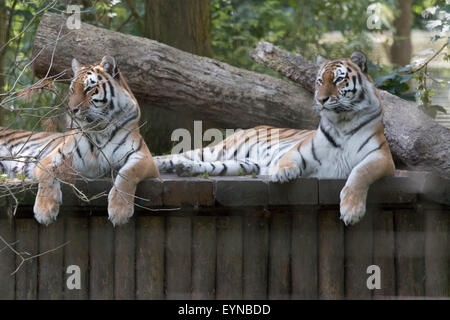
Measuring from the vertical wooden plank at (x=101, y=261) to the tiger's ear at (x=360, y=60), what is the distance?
75.0 inches

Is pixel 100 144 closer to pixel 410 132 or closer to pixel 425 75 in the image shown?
pixel 410 132

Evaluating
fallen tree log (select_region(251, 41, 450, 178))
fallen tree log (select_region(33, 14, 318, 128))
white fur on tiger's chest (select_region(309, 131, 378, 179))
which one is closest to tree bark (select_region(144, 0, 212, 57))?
fallen tree log (select_region(33, 14, 318, 128))

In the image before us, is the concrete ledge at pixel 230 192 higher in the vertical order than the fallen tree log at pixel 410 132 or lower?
lower

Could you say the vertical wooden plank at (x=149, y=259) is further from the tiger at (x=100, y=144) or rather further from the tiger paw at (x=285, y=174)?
the tiger paw at (x=285, y=174)

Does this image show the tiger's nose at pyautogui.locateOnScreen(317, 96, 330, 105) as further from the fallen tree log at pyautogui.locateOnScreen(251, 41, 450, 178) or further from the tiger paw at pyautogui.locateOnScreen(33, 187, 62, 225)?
the tiger paw at pyautogui.locateOnScreen(33, 187, 62, 225)

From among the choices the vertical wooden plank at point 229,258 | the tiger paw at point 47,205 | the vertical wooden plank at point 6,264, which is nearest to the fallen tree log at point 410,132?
the vertical wooden plank at point 229,258

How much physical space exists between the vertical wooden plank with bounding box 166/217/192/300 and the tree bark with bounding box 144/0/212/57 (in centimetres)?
270

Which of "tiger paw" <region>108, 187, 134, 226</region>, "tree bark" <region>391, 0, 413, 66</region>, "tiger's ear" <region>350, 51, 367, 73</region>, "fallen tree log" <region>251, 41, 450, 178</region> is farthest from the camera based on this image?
"tree bark" <region>391, 0, 413, 66</region>

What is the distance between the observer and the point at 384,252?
378 cm

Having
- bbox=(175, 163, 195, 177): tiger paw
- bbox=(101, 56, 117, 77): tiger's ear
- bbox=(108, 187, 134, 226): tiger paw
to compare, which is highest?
bbox=(101, 56, 117, 77): tiger's ear

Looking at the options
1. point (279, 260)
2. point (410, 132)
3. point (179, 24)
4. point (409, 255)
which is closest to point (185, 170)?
point (279, 260)

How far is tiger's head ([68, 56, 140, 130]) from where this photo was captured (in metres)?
3.87

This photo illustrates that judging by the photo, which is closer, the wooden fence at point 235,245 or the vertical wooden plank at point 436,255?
the wooden fence at point 235,245

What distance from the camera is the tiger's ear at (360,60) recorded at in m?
4.02
